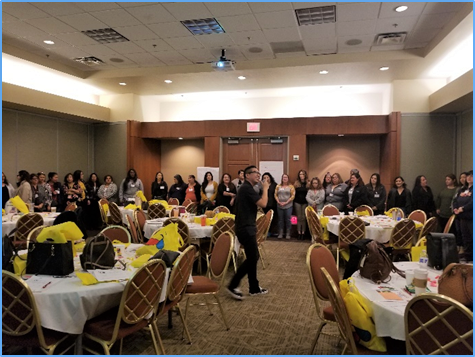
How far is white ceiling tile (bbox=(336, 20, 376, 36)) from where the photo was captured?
18.4 feet

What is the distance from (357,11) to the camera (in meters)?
5.21

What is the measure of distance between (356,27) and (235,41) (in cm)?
211

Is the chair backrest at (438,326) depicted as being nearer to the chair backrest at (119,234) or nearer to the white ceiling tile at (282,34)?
the chair backrest at (119,234)

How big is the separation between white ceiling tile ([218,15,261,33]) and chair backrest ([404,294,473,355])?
4840mm

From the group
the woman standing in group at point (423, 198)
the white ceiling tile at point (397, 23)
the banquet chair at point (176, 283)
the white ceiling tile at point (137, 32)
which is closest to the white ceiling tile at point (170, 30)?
the white ceiling tile at point (137, 32)

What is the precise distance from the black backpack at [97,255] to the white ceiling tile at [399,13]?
4.83 m

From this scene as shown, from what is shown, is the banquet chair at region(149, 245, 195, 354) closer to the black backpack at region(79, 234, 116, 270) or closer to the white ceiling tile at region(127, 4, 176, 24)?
the black backpack at region(79, 234, 116, 270)

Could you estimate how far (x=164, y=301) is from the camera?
113 inches

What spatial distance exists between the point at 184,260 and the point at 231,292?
1.69 meters

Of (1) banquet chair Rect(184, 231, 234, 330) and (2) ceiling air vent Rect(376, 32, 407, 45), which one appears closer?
(1) banquet chair Rect(184, 231, 234, 330)

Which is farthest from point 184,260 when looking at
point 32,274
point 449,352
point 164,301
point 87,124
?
point 87,124

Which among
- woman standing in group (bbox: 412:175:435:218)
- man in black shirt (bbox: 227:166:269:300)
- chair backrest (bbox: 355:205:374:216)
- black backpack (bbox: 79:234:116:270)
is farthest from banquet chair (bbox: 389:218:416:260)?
black backpack (bbox: 79:234:116:270)

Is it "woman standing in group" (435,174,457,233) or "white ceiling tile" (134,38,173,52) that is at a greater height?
"white ceiling tile" (134,38,173,52)

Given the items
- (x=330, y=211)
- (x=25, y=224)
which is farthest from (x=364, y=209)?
(x=25, y=224)
